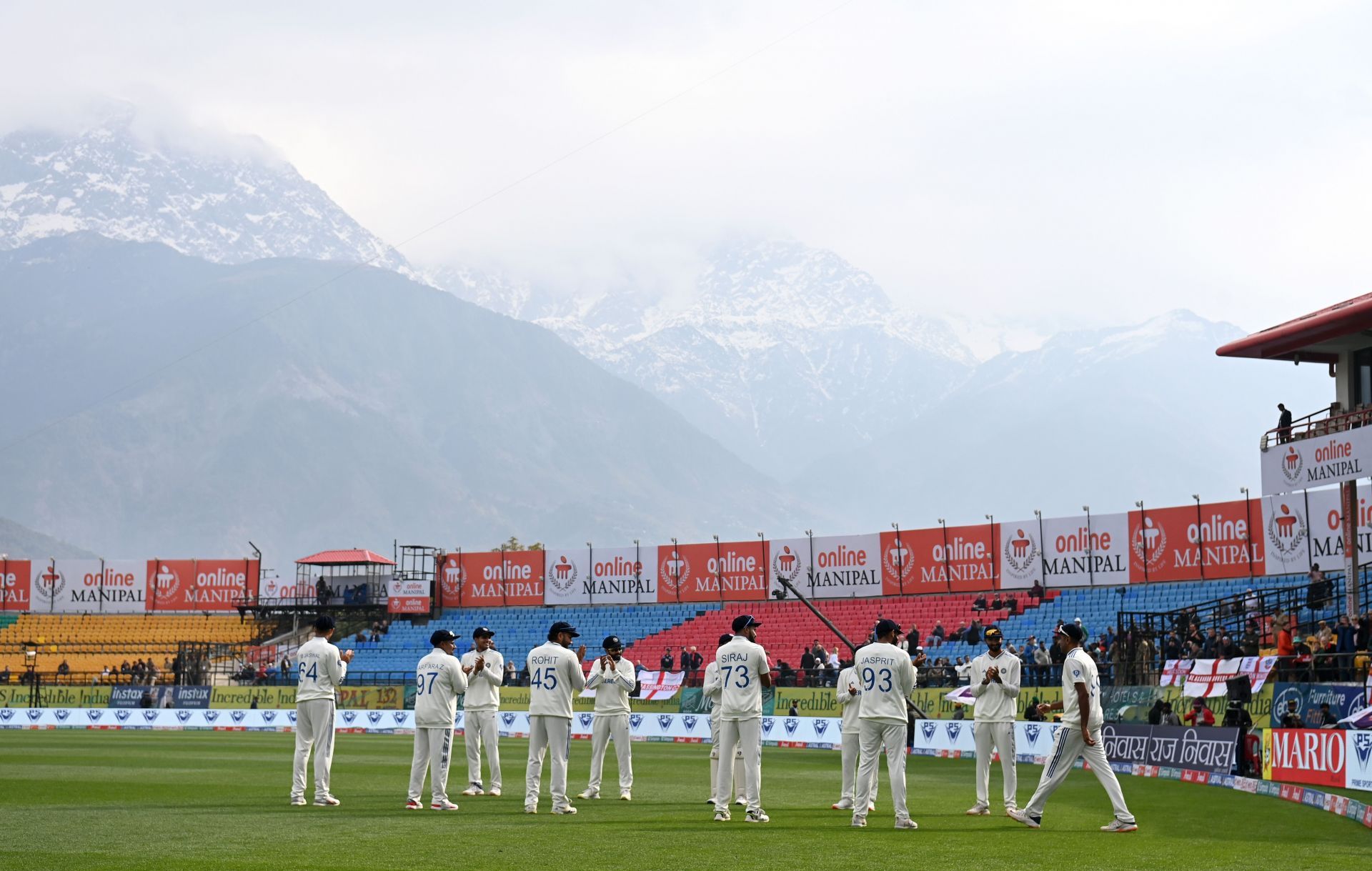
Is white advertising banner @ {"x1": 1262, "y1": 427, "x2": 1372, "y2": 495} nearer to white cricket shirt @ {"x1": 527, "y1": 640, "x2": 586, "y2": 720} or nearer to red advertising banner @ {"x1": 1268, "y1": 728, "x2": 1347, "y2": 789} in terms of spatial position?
red advertising banner @ {"x1": 1268, "y1": 728, "x2": 1347, "y2": 789}

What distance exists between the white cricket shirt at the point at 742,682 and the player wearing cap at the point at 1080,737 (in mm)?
3017

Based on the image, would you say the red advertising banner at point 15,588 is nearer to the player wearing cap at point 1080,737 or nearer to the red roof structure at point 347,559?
the red roof structure at point 347,559

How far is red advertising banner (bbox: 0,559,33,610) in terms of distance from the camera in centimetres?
6994

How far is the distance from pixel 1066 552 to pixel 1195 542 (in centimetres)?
519

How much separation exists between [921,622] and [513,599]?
20.4 metres

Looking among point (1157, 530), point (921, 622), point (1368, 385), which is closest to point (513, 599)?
point (921, 622)

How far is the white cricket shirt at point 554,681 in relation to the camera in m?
17.1

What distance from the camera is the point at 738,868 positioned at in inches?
445

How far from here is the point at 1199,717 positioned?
24.3 meters

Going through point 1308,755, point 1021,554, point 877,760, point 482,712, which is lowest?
point 1308,755

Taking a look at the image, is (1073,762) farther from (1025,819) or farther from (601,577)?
(601,577)

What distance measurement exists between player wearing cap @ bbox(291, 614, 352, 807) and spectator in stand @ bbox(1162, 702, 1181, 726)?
14.1 m

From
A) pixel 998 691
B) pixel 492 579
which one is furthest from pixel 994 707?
pixel 492 579

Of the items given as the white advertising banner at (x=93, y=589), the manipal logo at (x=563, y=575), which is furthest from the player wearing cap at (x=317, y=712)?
the white advertising banner at (x=93, y=589)
